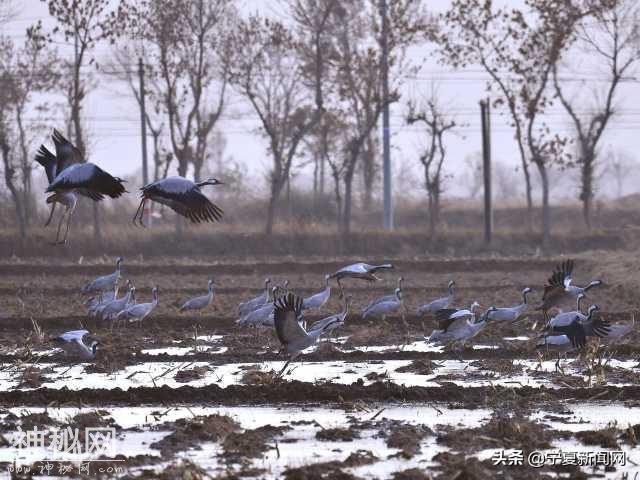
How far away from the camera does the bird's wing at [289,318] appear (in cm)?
1162

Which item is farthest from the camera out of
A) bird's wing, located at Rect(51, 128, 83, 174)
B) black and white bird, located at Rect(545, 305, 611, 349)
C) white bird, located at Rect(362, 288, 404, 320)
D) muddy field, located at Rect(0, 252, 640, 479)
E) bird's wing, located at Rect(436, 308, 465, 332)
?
white bird, located at Rect(362, 288, 404, 320)

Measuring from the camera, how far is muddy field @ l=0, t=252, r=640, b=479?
8586mm

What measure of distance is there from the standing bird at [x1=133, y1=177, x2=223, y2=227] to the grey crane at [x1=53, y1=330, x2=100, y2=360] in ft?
5.61

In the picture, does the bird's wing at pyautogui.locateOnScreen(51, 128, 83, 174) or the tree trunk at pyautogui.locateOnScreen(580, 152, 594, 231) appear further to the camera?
the tree trunk at pyautogui.locateOnScreen(580, 152, 594, 231)

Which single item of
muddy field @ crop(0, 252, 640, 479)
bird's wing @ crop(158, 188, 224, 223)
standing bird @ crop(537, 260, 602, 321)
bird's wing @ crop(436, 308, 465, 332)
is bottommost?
muddy field @ crop(0, 252, 640, 479)

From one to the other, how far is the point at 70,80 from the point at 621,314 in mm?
27375

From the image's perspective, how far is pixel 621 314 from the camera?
671 inches

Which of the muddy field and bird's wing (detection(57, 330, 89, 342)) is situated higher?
bird's wing (detection(57, 330, 89, 342))

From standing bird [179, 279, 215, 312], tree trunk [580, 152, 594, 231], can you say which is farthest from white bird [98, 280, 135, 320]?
tree trunk [580, 152, 594, 231]

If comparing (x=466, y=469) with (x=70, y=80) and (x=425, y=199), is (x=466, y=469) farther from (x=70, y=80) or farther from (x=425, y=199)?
(x=425, y=199)

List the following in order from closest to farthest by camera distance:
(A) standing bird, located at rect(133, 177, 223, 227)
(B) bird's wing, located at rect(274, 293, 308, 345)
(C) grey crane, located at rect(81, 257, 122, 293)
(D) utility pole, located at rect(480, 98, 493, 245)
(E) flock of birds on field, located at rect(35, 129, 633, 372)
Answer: (B) bird's wing, located at rect(274, 293, 308, 345) → (E) flock of birds on field, located at rect(35, 129, 633, 372) → (A) standing bird, located at rect(133, 177, 223, 227) → (C) grey crane, located at rect(81, 257, 122, 293) → (D) utility pole, located at rect(480, 98, 493, 245)

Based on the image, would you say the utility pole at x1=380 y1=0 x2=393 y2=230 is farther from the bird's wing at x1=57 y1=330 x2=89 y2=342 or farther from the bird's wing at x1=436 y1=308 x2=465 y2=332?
the bird's wing at x1=57 y1=330 x2=89 y2=342

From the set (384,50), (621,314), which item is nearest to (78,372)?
(621,314)

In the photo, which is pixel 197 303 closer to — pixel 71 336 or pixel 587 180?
pixel 71 336
